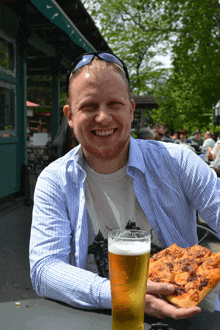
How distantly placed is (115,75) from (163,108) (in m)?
17.9

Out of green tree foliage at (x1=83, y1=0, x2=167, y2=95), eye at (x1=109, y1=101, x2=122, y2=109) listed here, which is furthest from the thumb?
green tree foliage at (x1=83, y1=0, x2=167, y2=95)

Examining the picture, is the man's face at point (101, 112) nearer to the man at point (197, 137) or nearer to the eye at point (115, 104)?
the eye at point (115, 104)

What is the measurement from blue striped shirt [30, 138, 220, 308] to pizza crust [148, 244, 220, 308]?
1.55 ft

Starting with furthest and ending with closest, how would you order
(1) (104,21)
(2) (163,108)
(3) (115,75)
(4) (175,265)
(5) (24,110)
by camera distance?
(1) (104,21) → (2) (163,108) → (5) (24,110) → (3) (115,75) → (4) (175,265)

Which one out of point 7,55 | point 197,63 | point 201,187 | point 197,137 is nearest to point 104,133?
point 201,187

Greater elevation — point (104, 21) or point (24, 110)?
point (104, 21)

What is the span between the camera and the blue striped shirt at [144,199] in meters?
1.55

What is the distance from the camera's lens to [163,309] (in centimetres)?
103

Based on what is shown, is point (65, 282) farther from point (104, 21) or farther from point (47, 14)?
point (104, 21)

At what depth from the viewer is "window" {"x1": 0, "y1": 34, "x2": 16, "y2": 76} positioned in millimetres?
6402

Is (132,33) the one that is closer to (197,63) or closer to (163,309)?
(197,63)

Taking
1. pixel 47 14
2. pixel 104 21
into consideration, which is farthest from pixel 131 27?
pixel 47 14

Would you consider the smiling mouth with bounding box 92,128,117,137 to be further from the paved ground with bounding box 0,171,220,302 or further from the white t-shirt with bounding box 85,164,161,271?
the paved ground with bounding box 0,171,220,302

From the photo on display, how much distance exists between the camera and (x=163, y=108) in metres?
19.2
